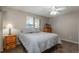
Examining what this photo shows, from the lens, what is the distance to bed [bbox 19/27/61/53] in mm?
1380

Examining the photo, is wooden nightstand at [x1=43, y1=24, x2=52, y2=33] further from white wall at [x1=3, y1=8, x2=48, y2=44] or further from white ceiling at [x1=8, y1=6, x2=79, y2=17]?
white ceiling at [x1=8, y1=6, x2=79, y2=17]

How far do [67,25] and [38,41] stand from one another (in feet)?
2.25

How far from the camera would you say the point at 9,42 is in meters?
1.47

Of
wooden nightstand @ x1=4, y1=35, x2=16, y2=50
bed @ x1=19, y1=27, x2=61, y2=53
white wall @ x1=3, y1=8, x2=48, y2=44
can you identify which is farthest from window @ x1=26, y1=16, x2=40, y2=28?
wooden nightstand @ x1=4, y1=35, x2=16, y2=50

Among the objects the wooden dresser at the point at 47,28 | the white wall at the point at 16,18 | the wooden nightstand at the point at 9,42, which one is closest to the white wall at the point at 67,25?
the wooden dresser at the point at 47,28

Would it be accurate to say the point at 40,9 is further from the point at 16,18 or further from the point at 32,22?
the point at 16,18

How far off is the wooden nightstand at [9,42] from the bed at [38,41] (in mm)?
145

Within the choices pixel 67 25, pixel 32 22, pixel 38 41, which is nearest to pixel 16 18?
pixel 32 22

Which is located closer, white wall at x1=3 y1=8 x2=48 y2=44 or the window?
white wall at x1=3 y1=8 x2=48 y2=44

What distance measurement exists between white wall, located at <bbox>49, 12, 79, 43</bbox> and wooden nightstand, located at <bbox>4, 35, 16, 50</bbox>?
0.84 m
